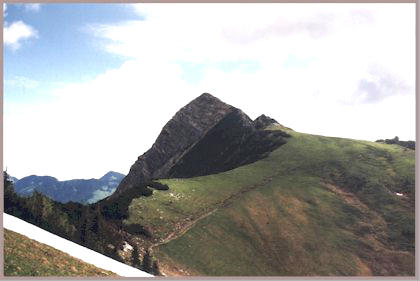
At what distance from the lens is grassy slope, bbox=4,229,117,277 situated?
1400 inches

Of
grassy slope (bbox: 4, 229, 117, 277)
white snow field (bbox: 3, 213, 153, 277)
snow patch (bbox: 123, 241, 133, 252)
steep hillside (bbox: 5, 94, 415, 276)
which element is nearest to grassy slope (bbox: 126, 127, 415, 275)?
steep hillside (bbox: 5, 94, 415, 276)

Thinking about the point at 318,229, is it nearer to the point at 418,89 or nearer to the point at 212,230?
the point at 212,230

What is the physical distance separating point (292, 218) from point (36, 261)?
71.5m

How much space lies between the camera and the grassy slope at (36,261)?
3556 centimetres

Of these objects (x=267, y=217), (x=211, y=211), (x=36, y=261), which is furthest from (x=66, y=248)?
(x=267, y=217)

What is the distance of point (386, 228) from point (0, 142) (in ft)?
293

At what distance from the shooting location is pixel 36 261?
3741 cm

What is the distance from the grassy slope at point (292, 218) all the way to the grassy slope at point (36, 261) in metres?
32.2

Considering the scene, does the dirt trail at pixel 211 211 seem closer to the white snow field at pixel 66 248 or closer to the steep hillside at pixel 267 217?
the steep hillside at pixel 267 217

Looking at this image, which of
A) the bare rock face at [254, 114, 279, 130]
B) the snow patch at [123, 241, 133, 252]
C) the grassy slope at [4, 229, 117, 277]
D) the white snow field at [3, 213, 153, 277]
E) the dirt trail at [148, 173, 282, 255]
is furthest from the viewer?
the bare rock face at [254, 114, 279, 130]

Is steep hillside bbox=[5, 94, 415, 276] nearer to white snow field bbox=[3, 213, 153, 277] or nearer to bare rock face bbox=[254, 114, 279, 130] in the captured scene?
white snow field bbox=[3, 213, 153, 277]

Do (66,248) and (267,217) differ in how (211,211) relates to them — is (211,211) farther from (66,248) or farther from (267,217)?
(66,248)

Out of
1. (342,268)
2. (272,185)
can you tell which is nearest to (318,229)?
(342,268)

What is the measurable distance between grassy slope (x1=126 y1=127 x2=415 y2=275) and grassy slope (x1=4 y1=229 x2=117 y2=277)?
32.2 metres
